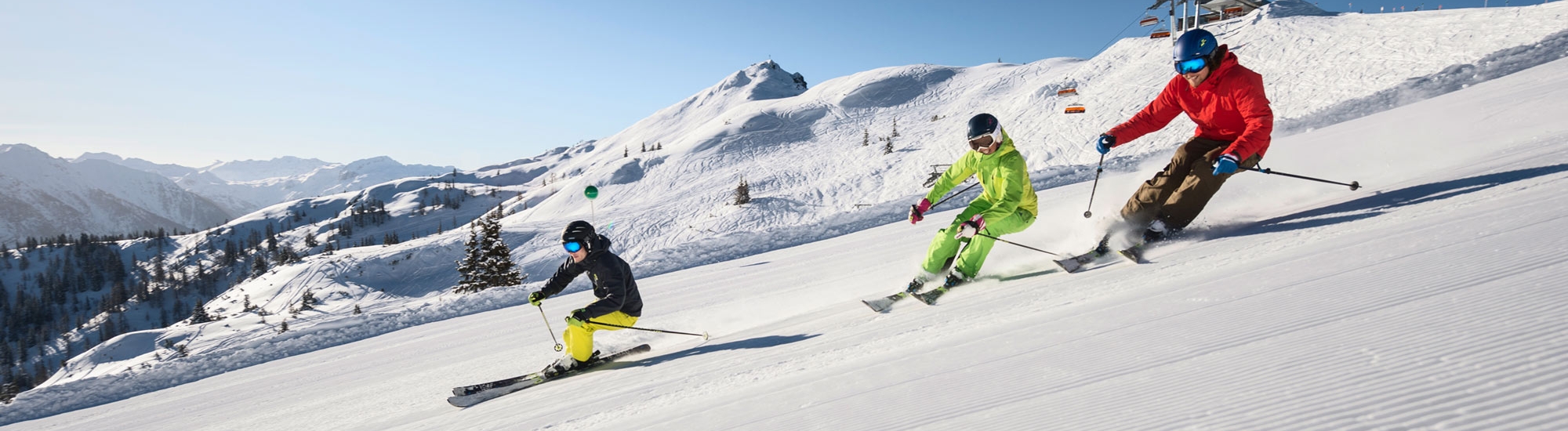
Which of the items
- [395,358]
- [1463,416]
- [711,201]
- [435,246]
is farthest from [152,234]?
[1463,416]

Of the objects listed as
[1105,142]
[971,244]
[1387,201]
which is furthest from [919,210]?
[1387,201]

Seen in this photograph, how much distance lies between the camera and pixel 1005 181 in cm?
589

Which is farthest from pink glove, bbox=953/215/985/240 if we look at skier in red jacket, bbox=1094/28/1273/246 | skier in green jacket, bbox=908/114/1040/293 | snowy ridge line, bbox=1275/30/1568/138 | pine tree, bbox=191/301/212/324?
pine tree, bbox=191/301/212/324

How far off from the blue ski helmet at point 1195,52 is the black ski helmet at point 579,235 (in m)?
5.57

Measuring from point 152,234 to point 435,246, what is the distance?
190480mm

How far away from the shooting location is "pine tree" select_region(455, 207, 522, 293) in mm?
20448

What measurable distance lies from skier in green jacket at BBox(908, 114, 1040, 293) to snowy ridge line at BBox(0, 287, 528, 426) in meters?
8.04

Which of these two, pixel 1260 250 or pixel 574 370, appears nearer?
pixel 1260 250

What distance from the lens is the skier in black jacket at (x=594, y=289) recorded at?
19.2 feet

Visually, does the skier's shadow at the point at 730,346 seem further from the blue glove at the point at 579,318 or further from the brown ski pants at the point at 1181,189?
the brown ski pants at the point at 1181,189

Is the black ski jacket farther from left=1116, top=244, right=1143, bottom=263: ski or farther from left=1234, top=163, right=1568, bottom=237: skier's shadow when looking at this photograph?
left=1234, top=163, right=1568, bottom=237: skier's shadow

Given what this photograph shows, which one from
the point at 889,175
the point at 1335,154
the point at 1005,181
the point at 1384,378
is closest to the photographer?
the point at 1384,378

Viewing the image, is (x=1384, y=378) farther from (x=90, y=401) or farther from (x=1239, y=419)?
(x=90, y=401)

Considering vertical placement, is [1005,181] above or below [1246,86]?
below
